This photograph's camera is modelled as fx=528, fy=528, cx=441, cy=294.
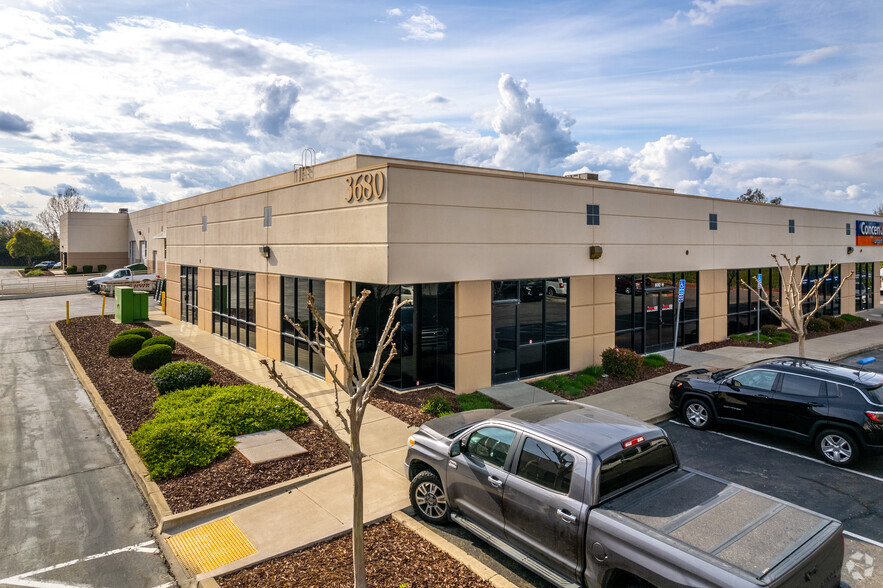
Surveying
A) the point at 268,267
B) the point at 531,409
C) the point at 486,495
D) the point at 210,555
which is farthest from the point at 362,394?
the point at 268,267

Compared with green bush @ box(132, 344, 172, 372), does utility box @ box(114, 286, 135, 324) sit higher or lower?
higher

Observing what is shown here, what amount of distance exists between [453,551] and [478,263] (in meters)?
7.86

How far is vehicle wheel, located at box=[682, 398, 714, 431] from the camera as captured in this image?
11023mm

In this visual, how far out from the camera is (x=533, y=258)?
46.1ft

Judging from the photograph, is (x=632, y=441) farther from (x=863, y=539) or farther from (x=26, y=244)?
(x=26, y=244)

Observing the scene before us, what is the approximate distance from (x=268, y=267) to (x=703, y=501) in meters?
14.7

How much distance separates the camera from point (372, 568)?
5922mm

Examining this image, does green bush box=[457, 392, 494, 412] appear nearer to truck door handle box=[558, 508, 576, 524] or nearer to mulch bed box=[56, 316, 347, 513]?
mulch bed box=[56, 316, 347, 513]

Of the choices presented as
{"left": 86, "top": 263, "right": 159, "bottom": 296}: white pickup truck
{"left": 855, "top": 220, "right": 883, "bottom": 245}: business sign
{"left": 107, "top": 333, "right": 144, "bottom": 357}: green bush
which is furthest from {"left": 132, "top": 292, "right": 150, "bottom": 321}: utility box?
{"left": 855, "top": 220, "right": 883, "bottom": 245}: business sign

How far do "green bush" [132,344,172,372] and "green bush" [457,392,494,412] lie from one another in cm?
905

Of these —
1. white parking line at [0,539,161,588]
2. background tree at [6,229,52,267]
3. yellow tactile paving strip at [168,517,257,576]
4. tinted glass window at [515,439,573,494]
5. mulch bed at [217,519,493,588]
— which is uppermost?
background tree at [6,229,52,267]

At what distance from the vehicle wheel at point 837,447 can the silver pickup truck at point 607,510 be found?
16.5ft

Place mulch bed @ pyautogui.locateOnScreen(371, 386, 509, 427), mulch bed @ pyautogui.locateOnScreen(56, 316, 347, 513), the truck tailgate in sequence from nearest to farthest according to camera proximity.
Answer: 1. the truck tailgate
2. mulch bed @ pyautogui.locateOnScreen(56, 316, 347, 513)
3. mulch bed @ pyautogui.locateOnScreen(371, 386, 509, 427)

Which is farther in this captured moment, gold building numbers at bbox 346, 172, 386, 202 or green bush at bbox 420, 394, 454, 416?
gold building numbers at bbox 346, 172, 386, 202
